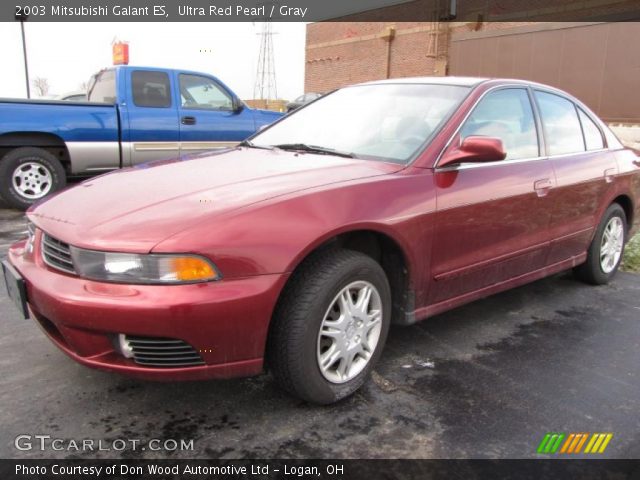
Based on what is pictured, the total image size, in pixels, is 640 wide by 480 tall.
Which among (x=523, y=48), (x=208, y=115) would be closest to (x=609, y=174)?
(x=208, y=115)

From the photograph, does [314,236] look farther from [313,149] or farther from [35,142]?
[35,142]

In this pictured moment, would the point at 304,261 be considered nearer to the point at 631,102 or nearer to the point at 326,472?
the point at 326,472

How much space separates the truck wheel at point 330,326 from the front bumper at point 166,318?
11 cm

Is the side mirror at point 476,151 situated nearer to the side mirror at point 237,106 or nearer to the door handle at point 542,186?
the door handle at point 542,186

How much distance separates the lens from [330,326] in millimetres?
2486

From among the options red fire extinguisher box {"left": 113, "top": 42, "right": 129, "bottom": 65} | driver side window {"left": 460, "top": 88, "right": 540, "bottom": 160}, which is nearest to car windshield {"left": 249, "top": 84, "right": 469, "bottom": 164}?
driver side window {"left": 460, "top": 88, "right": 540, "bottom": 160}

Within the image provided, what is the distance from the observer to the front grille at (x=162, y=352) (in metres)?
2.14

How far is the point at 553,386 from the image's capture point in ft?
9.35

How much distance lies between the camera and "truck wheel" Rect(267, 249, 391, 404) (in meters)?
2.32

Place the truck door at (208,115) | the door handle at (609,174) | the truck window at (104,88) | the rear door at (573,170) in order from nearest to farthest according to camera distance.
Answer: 1. the rear door at (573,170)
2. the door handle at (609,174)
3. the truck window at (104,88)
4. the truck door at (208,115)

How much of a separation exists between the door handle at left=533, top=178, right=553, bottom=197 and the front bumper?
6.64 ft

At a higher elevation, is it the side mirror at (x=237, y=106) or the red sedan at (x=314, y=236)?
the side mirror at (x=237, y=106)

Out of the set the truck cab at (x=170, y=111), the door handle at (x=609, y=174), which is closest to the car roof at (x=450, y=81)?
the door handle at (x=609, y=174)

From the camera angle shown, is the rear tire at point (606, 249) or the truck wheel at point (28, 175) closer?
the rear tire at point (606, 249)
